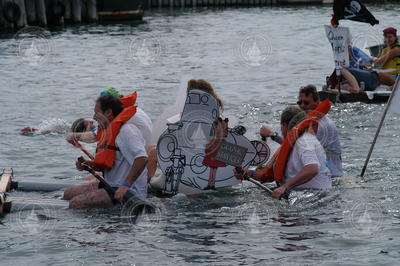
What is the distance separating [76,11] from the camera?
45812 millimetres

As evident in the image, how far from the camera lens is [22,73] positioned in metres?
30.4

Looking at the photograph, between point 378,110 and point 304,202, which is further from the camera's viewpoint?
point 378,110

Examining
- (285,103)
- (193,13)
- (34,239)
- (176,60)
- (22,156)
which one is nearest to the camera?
(34,239)

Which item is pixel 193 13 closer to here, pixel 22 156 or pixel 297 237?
pixel 22 156

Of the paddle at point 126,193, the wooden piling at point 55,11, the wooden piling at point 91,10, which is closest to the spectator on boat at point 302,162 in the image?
the paddle at point 126,193

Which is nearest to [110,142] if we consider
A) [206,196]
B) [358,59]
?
[206,196]

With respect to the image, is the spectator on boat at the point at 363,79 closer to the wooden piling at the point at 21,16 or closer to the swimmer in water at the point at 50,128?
the swimmer in water at the point at 50,128

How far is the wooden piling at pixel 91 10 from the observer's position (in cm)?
4644

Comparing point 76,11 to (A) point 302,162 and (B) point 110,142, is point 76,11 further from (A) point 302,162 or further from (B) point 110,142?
(A) point 302,162

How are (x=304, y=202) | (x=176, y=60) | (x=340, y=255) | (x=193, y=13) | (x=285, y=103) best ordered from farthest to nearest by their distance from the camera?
1. (x=193, y=13)
2. (x=176, y=60)
3. (x=285, y=103)
4. (x=304, y=202)
5. (x=340, y=255)

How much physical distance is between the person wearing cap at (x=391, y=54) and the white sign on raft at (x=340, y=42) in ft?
3.48

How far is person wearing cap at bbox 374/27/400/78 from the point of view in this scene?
845 inches

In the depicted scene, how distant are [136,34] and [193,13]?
1279 centimetres

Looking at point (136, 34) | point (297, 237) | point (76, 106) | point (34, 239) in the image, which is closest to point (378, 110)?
point (76, 106)
